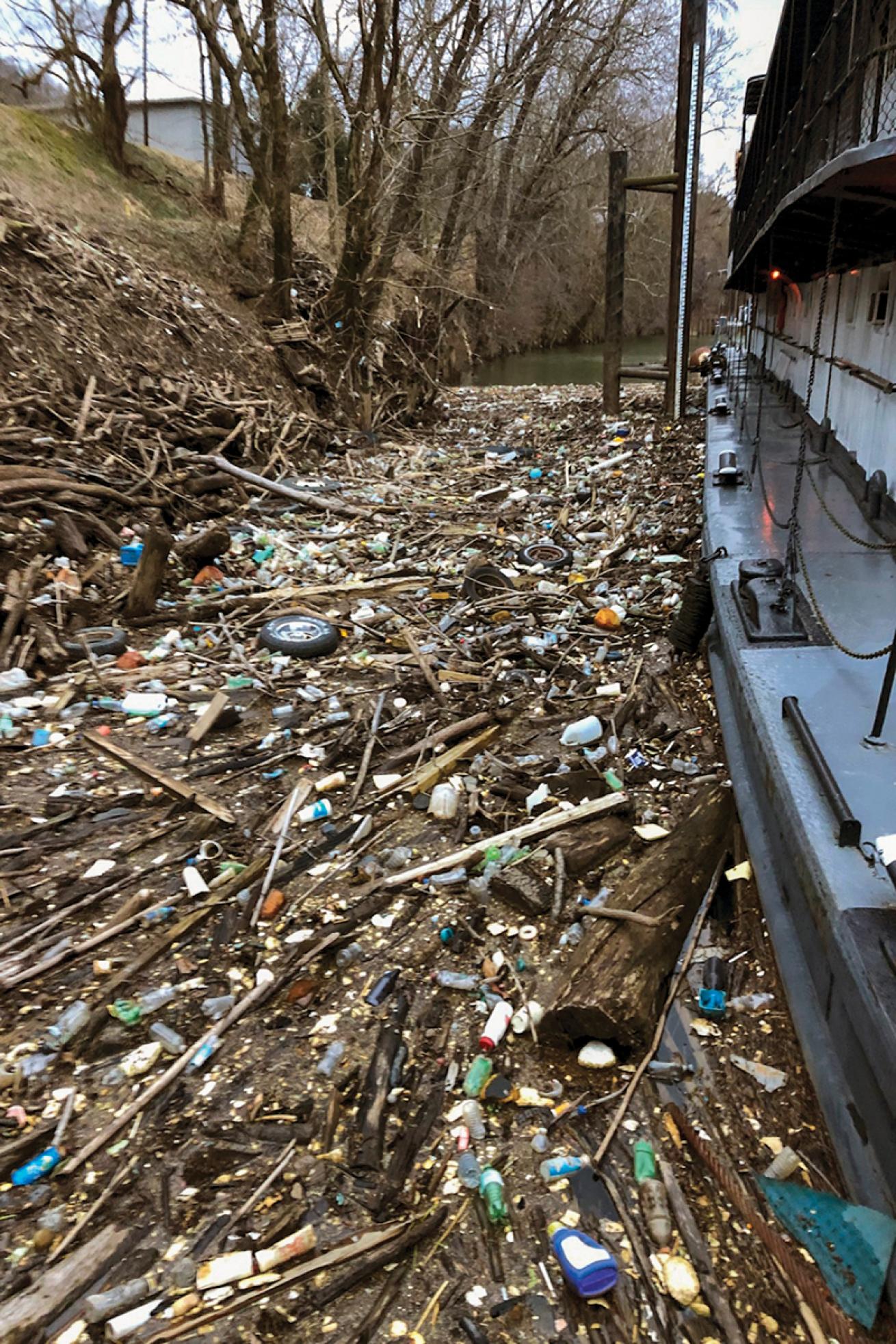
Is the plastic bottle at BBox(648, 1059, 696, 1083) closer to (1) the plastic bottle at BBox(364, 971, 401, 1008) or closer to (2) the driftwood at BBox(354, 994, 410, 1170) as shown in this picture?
(2) the driftwood at BBox(354, 994, 410, 1170)

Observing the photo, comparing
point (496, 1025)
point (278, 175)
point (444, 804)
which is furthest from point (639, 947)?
point (278, 175)

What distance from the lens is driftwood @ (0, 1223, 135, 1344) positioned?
2273 mm

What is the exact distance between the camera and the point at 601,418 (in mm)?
16109

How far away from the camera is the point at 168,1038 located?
3.23m

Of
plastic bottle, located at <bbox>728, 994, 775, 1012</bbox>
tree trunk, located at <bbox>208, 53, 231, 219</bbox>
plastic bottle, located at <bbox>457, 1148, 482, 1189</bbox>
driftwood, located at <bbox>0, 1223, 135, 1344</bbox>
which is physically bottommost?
driftwood, located at <bbox>0, 1223, 135, 1344</bbox>

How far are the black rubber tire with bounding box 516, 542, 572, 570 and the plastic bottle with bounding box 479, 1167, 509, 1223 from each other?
20.4 ft

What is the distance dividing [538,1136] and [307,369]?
47.0ft

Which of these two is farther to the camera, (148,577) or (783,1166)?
(148,577)

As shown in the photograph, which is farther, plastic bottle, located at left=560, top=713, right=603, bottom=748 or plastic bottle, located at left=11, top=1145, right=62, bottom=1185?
plastic bottle, located at left=560, top=713, right=603, bottom=748

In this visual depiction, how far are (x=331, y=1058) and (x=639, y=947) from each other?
122cm

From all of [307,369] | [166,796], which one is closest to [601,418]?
[307,369]

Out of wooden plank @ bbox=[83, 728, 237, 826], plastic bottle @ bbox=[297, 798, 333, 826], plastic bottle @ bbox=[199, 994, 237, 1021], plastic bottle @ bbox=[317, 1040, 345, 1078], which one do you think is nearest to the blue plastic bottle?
plastic bottle @ bbox=[317, 1040, 345, 1078]

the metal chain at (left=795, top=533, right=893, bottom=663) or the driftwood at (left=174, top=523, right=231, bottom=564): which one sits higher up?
the metal chain at (left=795, top=533, right=893, bottom=663)

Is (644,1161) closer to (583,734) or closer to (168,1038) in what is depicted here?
(168,1038)
